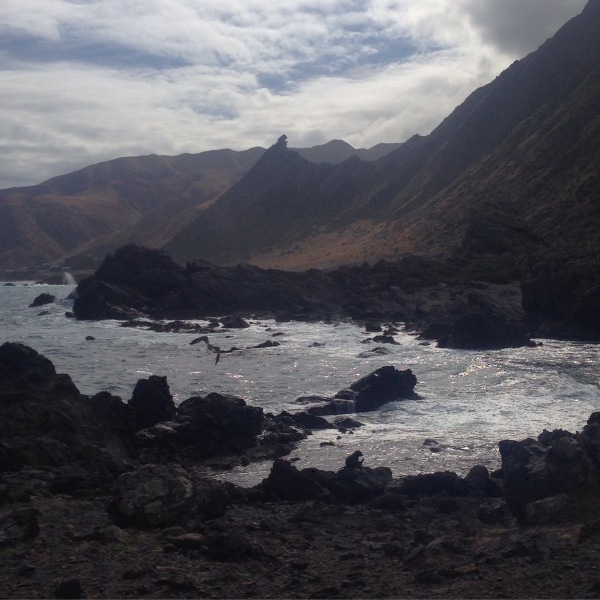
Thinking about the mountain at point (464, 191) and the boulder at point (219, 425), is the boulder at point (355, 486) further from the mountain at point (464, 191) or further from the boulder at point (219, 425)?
the mountain at point (464, 191)

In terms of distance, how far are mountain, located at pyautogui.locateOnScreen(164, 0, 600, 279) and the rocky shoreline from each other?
1603 inches

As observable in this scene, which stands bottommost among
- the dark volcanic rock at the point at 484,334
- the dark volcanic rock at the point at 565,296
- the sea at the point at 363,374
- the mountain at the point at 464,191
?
the sea at the point at 363,374

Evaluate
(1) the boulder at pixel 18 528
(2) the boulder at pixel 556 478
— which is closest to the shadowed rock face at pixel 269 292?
(2) the boulder at pixel 556 478

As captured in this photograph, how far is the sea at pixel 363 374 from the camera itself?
19.1m

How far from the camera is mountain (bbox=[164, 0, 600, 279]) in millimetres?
61906

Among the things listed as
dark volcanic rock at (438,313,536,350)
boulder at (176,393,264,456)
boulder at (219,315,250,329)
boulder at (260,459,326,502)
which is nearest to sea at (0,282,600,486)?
dark volcanic rock at (438,313,536,350)

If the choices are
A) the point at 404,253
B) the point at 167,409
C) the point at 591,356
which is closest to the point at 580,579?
the point at 167,409

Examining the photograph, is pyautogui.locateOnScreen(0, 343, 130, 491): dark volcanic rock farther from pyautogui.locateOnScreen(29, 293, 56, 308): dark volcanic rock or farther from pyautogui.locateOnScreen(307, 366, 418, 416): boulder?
pyautogui.locateOnScreen(29, 293, 56, 308): dark volcanic rock

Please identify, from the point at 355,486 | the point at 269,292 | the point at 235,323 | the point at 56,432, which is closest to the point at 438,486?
the point at 355,486

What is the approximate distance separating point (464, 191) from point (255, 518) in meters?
75.6

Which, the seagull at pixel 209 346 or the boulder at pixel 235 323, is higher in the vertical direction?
the boulder at pixel 235 323

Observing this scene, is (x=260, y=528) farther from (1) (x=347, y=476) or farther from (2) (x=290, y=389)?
(2) (x=290, y=389)

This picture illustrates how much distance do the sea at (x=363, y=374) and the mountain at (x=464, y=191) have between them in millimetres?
20767

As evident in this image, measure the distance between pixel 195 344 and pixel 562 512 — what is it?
95.6 feet
